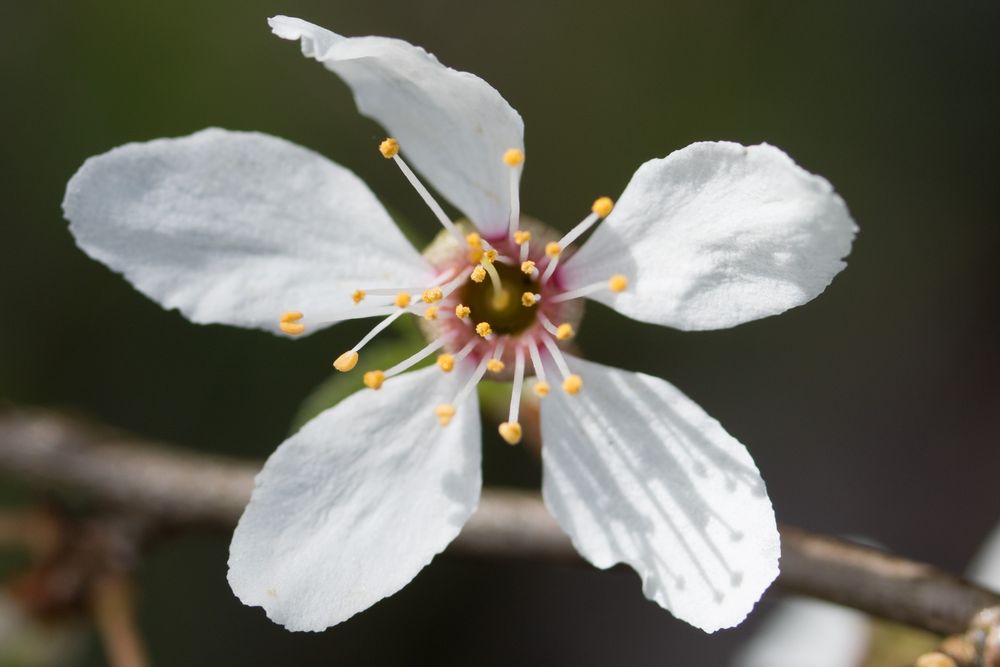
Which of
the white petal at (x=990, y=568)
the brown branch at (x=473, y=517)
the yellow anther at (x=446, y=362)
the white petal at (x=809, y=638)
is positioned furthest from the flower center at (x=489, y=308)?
the white petal at (x=990, y=568)

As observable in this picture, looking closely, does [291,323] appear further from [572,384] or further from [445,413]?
[572,384]

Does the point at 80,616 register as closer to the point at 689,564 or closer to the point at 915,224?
the point at 689,564

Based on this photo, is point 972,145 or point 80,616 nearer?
point 80,616

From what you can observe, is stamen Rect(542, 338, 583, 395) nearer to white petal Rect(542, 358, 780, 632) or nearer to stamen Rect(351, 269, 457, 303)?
white petal Rect(542, 358, 780, 632)

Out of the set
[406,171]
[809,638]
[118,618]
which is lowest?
[809,638]

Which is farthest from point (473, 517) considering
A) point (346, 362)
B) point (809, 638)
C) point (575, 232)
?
point (809, 638)

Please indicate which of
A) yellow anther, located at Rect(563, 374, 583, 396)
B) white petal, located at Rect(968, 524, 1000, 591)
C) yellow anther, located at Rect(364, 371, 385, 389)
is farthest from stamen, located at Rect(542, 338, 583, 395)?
white petal, located at Rect(968, 524, 1000, 591)

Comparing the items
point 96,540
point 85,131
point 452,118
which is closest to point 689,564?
point 452,118
